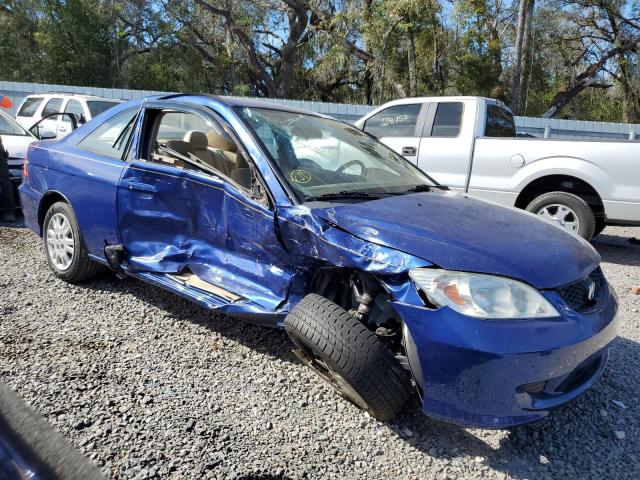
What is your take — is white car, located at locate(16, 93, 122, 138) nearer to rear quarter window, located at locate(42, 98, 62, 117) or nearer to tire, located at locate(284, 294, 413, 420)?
rear quarter window, located at locate(42, 98, 62, 117)

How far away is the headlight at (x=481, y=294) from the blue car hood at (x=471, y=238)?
1.7 inches

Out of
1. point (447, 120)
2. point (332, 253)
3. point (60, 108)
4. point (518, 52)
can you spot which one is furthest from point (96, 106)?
point (518, 52)

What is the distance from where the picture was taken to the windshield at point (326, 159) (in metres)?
3.02

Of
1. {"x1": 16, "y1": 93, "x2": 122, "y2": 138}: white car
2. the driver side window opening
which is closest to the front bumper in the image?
the driver side window opening

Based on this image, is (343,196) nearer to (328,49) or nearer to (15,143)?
(15,143)

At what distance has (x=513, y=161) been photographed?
6.22 meters

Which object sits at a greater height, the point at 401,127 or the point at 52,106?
the point at 52,106

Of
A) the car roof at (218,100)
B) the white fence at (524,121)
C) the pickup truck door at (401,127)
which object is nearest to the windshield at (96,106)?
the white fence at (524,121)

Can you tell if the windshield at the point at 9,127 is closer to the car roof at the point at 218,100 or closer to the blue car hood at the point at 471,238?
the car roof at the point at 218,100

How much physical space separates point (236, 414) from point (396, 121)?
5552mm

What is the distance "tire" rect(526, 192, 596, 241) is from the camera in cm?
588

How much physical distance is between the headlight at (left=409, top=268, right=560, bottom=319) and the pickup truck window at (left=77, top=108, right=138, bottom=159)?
258cm

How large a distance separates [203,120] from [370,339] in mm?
1934

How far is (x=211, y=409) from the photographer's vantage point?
2607 millimetres
